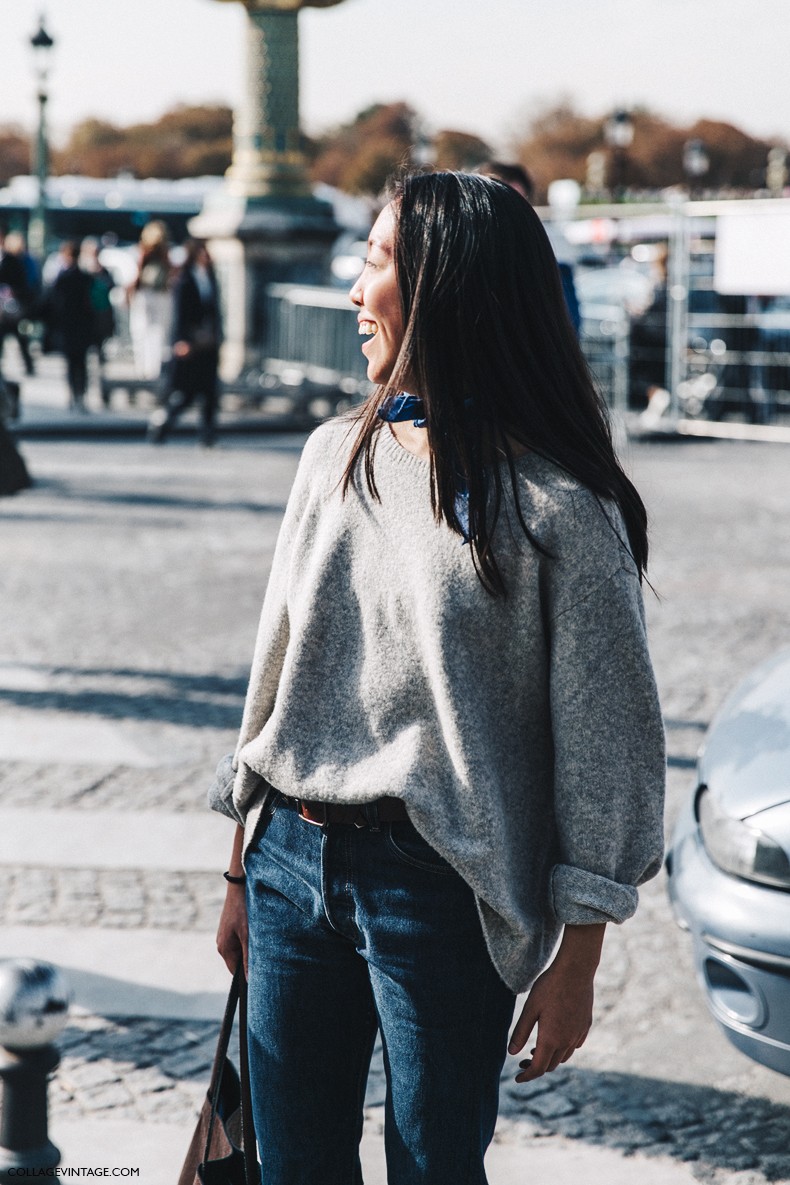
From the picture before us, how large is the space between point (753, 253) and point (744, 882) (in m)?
12.0

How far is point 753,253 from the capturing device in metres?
14.1

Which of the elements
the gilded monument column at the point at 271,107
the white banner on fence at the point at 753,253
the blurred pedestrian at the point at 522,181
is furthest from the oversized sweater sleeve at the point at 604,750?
the gilded monument column at the point at 271,107

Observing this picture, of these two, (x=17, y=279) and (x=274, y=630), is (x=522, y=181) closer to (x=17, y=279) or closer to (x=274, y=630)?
(x=274, y=630)

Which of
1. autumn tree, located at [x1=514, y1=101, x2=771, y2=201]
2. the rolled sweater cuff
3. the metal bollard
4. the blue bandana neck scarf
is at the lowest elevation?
the metal bollard

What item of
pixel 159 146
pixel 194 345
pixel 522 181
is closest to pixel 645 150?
pixel 159 146

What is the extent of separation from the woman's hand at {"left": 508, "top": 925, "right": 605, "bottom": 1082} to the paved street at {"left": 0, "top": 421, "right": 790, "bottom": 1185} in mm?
590

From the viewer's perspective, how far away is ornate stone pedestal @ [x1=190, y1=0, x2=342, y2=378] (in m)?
16.9

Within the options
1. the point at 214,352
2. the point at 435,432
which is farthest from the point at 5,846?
the point at 214,352

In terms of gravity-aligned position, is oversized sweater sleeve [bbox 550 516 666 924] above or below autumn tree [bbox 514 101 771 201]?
below

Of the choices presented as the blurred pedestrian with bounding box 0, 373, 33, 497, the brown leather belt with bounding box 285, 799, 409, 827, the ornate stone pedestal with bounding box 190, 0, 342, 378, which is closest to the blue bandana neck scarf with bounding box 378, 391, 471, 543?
the brown leather belt with bounding box 285, 799, 409, 827

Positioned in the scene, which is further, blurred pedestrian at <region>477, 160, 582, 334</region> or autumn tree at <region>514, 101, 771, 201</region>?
autumn tree at <region>514, 101, 771, 201</region>

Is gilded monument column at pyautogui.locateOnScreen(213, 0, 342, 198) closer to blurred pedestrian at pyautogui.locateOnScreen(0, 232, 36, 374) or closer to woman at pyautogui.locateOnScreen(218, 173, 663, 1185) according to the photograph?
blurred pedestrian at pyautogui.locateOnScreen(0, 232, 36, 374)

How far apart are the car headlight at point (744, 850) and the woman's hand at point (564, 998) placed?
1279 mm

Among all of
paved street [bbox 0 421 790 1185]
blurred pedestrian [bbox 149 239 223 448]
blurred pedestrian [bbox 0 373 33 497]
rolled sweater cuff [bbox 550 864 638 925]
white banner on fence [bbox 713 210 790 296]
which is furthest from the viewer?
white banner on fence [bbox 713 210 790 296]
